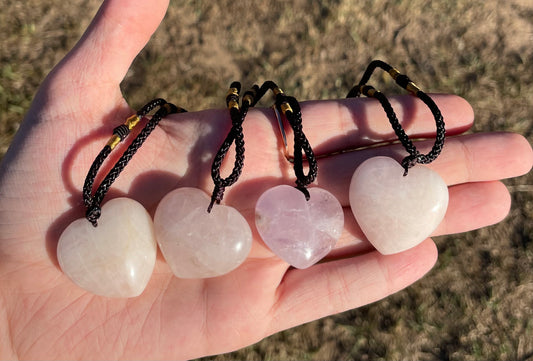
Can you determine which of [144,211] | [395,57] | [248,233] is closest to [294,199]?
[248,233]

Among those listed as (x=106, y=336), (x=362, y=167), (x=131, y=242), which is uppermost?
(x=362, y=167)

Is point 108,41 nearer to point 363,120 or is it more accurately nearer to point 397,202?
point 363,120

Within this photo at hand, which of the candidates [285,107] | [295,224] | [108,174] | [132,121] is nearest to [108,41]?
[132,121]

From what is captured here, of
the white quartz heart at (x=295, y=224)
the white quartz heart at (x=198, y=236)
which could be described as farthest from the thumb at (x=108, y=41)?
the white quartz heart at (x=295, y=224)

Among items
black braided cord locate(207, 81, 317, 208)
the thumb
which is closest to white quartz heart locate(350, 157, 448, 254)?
black braided cord locate(207, 81, 317, 208)

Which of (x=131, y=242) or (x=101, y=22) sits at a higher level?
(x=101, y=22)

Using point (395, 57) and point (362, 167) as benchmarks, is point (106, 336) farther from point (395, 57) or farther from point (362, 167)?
point (395, 57)
